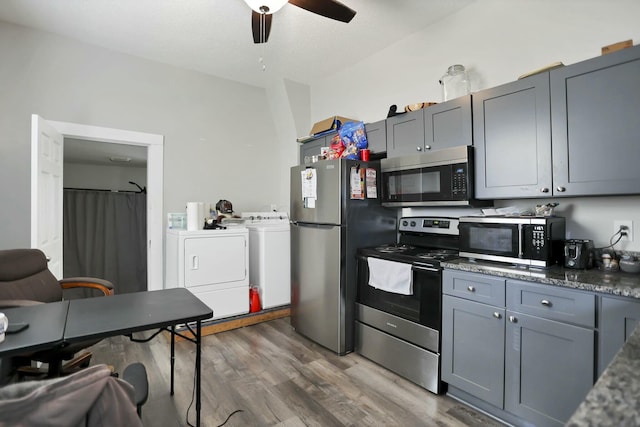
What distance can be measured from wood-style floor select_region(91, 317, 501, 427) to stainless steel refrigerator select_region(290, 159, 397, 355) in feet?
0.81

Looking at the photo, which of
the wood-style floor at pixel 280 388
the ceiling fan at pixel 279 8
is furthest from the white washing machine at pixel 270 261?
the ceiling fan at pixel 279 8

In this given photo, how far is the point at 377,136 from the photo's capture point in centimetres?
298

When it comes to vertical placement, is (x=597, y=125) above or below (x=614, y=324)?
above

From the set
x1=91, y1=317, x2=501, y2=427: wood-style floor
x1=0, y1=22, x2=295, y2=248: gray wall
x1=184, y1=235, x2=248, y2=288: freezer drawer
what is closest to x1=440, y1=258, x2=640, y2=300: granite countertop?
x1=91, y1=317, x2=501, y2=427: wood-style floor

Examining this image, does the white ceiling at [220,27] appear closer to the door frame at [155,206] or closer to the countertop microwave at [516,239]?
the door frame at [155,206]

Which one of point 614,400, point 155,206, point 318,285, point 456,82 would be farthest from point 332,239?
point 614,400

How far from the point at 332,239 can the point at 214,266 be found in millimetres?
1354

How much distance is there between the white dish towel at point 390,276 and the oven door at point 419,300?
0.05m

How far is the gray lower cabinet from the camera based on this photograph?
61.9 inches

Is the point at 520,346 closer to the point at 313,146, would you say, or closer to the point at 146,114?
the point at 313,146

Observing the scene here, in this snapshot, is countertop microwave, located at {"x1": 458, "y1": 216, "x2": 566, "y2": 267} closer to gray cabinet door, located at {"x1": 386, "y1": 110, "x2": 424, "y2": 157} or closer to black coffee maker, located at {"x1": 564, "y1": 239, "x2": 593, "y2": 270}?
black coffee maker, located at {"x1": 564, "y1": 239, "x2": 593, "y2": 270}

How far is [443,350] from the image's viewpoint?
2.14 meters

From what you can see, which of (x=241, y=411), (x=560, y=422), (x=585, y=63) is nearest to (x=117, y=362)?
(x=241, y=411)

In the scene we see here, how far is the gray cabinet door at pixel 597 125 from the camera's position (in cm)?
165
